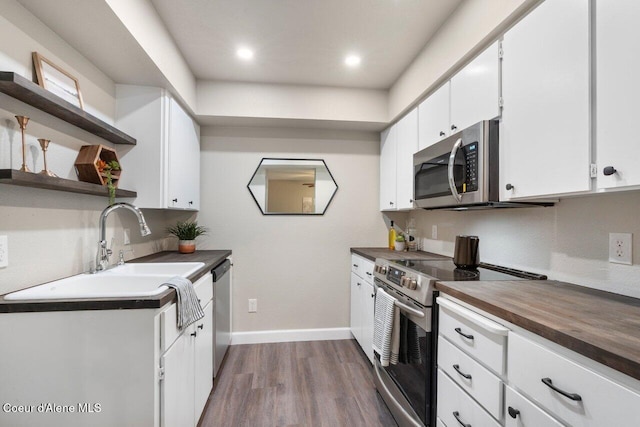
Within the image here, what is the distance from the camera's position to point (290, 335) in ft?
9.70

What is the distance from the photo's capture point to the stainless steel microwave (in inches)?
57.2

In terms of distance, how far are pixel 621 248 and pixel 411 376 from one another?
1.14 meters

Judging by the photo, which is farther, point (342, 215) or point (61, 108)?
point (342, 215)

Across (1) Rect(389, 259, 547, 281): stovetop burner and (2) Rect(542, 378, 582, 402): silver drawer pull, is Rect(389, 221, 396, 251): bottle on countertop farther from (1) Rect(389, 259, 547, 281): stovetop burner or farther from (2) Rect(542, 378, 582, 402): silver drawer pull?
(2) Rect(542, 378, 582, 402): silver drawer pull

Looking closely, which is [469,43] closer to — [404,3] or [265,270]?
[404,3]

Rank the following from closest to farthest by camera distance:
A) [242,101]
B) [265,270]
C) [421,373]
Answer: [421,373] < [242,101] < [265,270]

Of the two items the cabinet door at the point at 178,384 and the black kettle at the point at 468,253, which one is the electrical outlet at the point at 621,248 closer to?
the black kettle at the point at 468,253

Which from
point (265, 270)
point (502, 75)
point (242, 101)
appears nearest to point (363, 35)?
point (502, 75)

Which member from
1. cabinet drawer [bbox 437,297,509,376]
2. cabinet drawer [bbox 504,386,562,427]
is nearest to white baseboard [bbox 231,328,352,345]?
cabinet drawer [bbox 437,297,509,376]

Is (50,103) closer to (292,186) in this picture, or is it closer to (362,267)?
(292,186)

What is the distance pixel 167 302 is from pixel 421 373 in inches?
50.8

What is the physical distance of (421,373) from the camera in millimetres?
1480

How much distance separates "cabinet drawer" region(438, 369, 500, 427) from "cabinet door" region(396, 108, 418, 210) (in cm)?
138

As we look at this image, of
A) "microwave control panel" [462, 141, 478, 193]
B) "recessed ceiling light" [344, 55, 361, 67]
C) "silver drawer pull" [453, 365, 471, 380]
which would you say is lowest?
"silver drawer pull" [453, 365, 471, 380]
